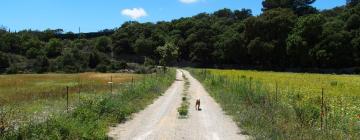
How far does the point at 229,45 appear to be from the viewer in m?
120

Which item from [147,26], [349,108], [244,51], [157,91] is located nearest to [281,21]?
[244,51]

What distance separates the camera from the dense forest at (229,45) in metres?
99.1

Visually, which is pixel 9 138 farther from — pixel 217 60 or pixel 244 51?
pixel 217 60

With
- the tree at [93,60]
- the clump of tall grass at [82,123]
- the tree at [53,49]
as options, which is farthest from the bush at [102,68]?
the clump of tall grass at [82,123]

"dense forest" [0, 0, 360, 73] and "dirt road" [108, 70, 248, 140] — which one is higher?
"dense forest" [0, 0, 360, 73]

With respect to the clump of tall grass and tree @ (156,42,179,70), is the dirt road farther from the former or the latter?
tree @ (156,42,179,70)

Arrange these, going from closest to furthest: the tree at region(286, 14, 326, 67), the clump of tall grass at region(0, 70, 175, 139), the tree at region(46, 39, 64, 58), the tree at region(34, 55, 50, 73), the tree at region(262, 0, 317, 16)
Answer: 1. the clump of tall grass at region(0, 70, 175, 139)
2. the tree at region(286, 14, 326, 67)
3. the tree at region(34, 55, 50, 73)
4. the tree at region(262, 0, 317, 16)
5. the tree at region(46, 39, 64, 58)

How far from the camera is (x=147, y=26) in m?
167

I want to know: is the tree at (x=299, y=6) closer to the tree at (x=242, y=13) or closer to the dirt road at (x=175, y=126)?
the tree at (x=242, y=13)

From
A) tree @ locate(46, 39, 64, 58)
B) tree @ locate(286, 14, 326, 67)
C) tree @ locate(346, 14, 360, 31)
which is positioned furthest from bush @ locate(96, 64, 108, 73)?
tree @ locate(346, 14, 360, 31)

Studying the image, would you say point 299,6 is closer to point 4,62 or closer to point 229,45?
point 229,45

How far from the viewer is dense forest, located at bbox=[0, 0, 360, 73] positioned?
325 feet

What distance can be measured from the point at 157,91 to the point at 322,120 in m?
22.9

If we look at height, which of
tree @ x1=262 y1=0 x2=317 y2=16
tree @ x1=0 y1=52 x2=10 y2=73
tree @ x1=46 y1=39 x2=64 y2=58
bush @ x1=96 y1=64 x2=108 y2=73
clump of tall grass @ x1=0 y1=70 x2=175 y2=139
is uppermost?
tree @ x1=262 y1=0 x2=317 y2=16
